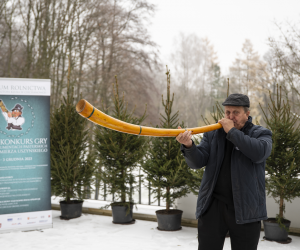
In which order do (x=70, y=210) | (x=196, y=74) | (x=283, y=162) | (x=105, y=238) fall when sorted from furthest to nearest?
(x=196, y=74) < (x=70, y=210) < (x=105, y=238) < (x=283, y=162)

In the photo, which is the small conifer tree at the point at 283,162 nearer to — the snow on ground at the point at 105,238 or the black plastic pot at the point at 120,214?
the snow on ground at the point at 105,238

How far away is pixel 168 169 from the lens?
17.1 ft

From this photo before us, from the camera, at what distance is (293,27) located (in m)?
9.70

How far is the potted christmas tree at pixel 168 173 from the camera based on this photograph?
203 inches

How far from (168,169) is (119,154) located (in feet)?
3.34

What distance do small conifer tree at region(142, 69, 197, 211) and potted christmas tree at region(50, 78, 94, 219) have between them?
1494 millimetres

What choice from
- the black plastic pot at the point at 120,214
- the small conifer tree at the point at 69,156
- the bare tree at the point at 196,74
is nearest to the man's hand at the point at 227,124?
the black plastic pot at the point at 120,214

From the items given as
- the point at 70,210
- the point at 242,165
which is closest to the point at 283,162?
the point at 242,165

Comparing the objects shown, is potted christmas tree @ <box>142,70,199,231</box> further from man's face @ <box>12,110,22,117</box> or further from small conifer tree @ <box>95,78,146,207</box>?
man's face @ <box>12,110,22,117</box>

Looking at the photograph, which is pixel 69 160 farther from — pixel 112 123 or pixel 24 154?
pixel 112 123

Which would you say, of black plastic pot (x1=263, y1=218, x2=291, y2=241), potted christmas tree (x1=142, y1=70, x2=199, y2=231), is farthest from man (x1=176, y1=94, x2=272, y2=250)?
potted christmas tree (x1=142, y1=70, x2=199, y2=231)

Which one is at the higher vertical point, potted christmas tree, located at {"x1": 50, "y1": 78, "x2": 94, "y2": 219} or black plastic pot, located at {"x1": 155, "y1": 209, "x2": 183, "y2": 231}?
potted christmas tree, located at {"x1": 50, "y1": 78, "x2": 94, "y2": 219}

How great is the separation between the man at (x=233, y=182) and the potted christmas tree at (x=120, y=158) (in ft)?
10.7

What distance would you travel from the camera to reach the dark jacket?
2173mm
